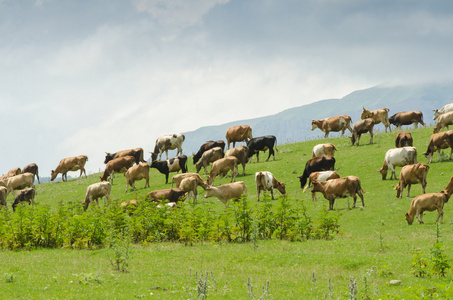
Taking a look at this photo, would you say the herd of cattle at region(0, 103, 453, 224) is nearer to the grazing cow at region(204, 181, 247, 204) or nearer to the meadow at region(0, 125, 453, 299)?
the grazing cow at region(204, 181, 247, 204)

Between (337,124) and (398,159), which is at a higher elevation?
(337,124)

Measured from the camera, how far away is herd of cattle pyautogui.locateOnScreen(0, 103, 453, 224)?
21.8 meters

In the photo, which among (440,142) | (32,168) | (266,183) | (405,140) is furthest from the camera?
(32,168)

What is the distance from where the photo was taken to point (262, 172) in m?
26.0

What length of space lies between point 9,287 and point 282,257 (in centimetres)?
693

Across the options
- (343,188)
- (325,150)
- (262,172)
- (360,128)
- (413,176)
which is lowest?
(343,188)

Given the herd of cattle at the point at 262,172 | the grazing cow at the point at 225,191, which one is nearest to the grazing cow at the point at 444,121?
the herd of cattle at the point at 262,172

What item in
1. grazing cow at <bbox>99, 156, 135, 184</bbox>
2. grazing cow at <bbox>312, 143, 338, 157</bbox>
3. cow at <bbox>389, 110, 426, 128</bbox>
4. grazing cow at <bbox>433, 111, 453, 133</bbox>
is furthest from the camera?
cow at <bbox>389, 110, 426, 128</bbox>

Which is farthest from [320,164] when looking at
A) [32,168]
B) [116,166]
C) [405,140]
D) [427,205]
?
[32,168]

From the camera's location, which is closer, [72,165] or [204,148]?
[204,148]

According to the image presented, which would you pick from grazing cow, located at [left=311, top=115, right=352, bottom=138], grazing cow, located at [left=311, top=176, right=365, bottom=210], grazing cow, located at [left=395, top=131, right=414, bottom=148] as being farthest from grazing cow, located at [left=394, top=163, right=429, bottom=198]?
grazing cow, located at [left=311, top=115, right=352, bottom=138]

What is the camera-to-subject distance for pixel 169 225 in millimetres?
16094

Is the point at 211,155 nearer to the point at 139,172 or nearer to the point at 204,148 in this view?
the point at 204,148

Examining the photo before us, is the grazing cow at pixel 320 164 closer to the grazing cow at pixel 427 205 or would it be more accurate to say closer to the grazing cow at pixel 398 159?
the grazing cow at pixel 398 159
